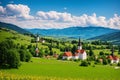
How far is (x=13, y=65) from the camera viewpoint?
38.7 m

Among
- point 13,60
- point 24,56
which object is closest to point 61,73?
point 13,60

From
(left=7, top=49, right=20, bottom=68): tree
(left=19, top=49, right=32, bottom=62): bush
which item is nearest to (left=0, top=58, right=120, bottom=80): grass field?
(left=7, top=49, right=20, bottom=68): tree

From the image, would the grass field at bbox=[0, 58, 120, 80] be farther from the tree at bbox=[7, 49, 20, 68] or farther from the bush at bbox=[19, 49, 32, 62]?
the bush at bbox=[19, 49, 32, 62]

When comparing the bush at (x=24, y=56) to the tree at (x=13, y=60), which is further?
the bush at (x=24, y=56)

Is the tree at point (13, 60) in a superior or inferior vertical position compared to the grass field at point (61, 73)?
superior

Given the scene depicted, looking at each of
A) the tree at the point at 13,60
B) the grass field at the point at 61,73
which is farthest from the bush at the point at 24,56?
the tree at the point at 13,60

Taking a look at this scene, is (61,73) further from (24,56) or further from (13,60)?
(24,56)

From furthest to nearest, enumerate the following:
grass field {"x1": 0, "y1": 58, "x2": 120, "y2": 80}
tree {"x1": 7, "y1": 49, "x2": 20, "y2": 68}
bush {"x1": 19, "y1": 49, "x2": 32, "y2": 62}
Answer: bush {"x1": 19, "y1": 49, "x2": 32, "y2": 62}
tree {"x1": 7, "y1": 49, "x2": 20, "y2": 68}
grass field {"x1": 0, "y1": 58, "x2": 120, "y2": 80}

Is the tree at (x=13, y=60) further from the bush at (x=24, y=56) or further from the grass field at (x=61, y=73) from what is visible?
the bush at (x=24, y=56)

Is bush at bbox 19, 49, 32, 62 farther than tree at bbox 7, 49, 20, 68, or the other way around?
bush at bbox 19, 49, 32, 62

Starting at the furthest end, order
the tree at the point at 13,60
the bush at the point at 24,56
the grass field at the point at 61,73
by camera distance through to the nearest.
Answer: the bush at the point at 24,56
the tree at the point at 13,60
the grass field at the point at 61,73

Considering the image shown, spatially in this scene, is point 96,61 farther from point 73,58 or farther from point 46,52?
point 46,52

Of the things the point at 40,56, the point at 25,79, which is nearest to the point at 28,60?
the point at 40,56

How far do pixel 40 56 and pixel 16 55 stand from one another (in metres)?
22.7
